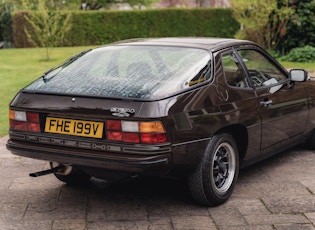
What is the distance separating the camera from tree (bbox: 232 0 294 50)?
50.3ft

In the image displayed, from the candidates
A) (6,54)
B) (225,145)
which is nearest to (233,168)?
(225,145)

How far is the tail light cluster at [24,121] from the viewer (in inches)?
168

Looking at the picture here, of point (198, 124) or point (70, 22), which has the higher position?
point (198, 124)

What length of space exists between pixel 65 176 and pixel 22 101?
0.95 m

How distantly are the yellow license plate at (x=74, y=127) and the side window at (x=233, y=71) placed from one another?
51.9 inches

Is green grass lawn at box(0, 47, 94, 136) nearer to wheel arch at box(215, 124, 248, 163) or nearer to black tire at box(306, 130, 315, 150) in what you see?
wheel arch at box(215, 124, 248, 163)

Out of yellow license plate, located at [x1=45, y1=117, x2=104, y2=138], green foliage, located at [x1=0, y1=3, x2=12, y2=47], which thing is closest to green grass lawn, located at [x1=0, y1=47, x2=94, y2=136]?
yellow license plate, located at [x1=45, y1=117, x2=104, y2=138]

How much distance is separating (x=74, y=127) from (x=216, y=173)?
4.31 feet

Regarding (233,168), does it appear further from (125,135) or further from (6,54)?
(6,54)

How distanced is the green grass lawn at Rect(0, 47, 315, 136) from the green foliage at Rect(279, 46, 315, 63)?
1.72ft

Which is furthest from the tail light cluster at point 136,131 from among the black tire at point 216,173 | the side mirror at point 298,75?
the side mirror at point 298,75

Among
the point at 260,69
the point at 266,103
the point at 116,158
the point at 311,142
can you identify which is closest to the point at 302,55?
the point at 311,142

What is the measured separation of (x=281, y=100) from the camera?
207 inches

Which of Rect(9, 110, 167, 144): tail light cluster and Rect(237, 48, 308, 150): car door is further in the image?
Rect(237, 48, 308, 150): car door
